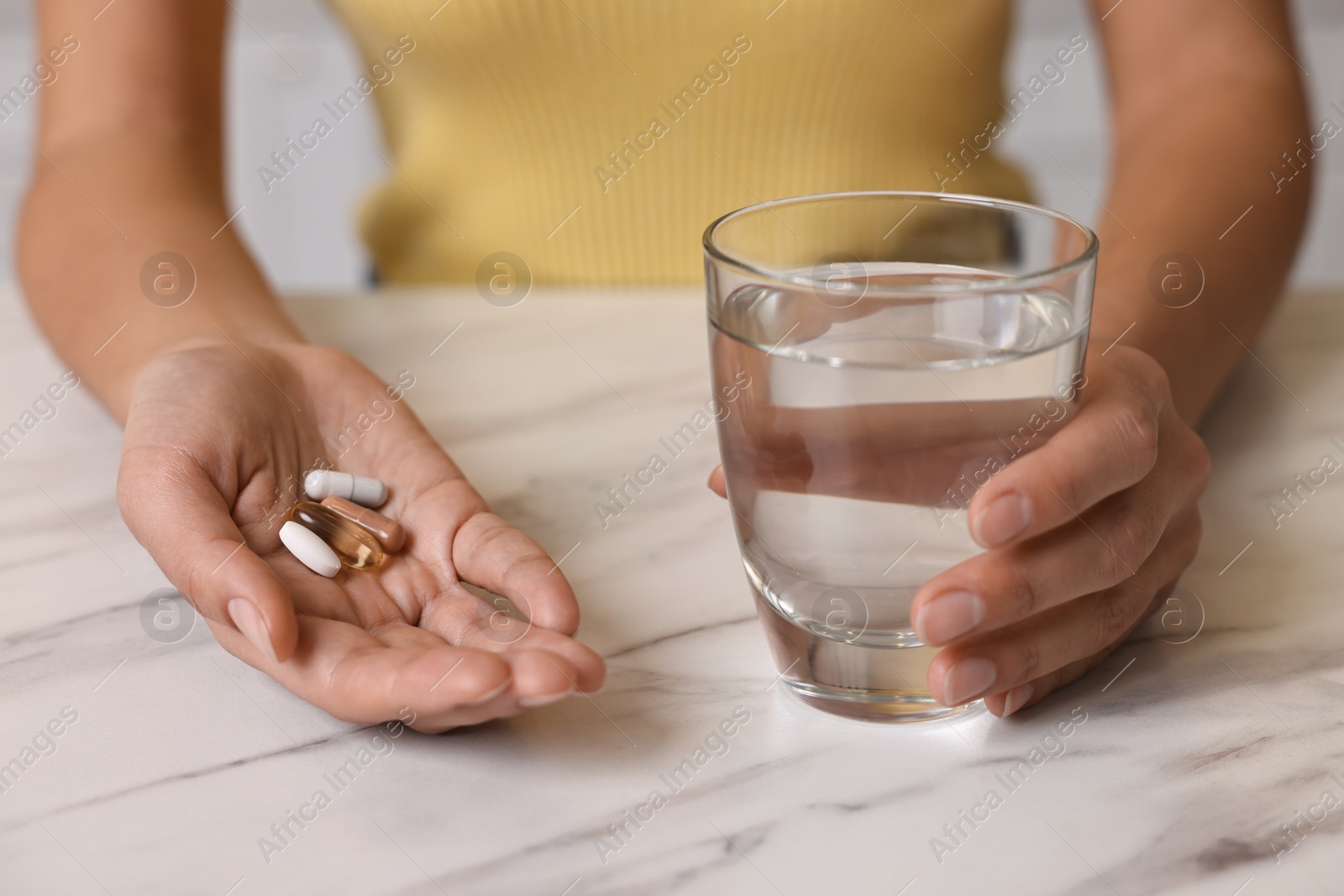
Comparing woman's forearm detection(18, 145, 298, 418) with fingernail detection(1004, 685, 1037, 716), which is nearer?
fingernail detection(1004, 685, 1037, 716)

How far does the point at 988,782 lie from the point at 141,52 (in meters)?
1.01

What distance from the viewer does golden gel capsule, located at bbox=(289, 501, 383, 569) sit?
65 centimetres

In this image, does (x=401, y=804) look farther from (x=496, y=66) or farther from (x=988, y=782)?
(x=496, y=66)

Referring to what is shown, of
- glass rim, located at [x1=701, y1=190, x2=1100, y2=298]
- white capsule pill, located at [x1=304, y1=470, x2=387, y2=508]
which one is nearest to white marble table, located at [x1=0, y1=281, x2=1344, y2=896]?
white capsule pill, located at [x1=304, y1=470, x2=387, y2=508]

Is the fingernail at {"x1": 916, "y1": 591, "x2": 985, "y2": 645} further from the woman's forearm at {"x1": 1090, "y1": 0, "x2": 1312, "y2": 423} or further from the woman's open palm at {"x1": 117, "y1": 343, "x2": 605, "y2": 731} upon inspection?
the woman's forearm at {"x1": 1090, "y1": 0, "x2": 1312, "y2": 423}

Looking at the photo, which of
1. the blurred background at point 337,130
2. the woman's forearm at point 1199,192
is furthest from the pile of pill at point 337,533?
the blurred background at point 337,130

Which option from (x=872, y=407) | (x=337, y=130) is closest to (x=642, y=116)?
(x=872, y=407)

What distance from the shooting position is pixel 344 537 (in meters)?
0.66

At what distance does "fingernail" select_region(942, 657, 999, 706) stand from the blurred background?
104 inches

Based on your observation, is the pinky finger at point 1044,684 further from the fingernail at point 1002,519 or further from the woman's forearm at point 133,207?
the woman's forearm at point 133,207

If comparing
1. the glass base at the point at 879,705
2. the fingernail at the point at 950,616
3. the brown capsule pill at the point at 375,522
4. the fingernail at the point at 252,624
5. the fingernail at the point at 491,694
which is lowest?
the glass base at the point at 879,705

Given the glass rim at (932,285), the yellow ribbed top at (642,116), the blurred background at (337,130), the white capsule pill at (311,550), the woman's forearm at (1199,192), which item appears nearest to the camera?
the glass rim at (932,285)

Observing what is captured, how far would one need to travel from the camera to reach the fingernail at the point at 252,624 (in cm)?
54

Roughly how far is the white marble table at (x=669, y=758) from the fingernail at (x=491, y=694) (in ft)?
0.16
